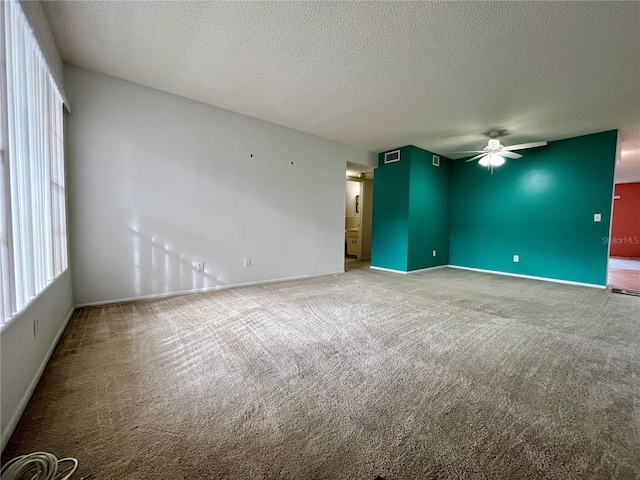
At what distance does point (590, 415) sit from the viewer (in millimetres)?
1409

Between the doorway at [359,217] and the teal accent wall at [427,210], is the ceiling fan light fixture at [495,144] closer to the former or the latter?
the teal accent wall at [427,210]

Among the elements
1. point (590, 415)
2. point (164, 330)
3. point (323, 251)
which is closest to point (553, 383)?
point (590, 415)

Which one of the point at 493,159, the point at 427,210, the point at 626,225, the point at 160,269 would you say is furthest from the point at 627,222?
the point at 160,269

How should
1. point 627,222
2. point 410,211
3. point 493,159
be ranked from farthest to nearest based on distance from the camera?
1. point 627,222
2. point 410,211
3. point 493,159

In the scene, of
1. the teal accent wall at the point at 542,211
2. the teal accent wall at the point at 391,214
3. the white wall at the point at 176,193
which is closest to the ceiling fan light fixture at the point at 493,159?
the teal accent wall at the point at 542,211

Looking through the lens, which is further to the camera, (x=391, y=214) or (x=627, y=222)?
(x=627, y=222)

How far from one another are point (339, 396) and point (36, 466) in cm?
134

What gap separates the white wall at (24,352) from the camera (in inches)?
48.8

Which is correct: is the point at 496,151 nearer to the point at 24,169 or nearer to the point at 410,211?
the point at 410,211

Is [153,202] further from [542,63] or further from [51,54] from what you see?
[542,63]

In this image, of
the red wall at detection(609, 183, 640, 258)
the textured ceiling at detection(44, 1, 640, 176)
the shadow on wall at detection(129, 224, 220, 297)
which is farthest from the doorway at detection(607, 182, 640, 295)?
the shadow on wall at detection(129, 224, 220, 297)

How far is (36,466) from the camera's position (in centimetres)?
108

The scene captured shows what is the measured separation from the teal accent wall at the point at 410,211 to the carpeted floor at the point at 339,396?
2.81 meters

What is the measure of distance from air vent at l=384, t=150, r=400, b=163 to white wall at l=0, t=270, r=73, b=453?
551 centimetres
